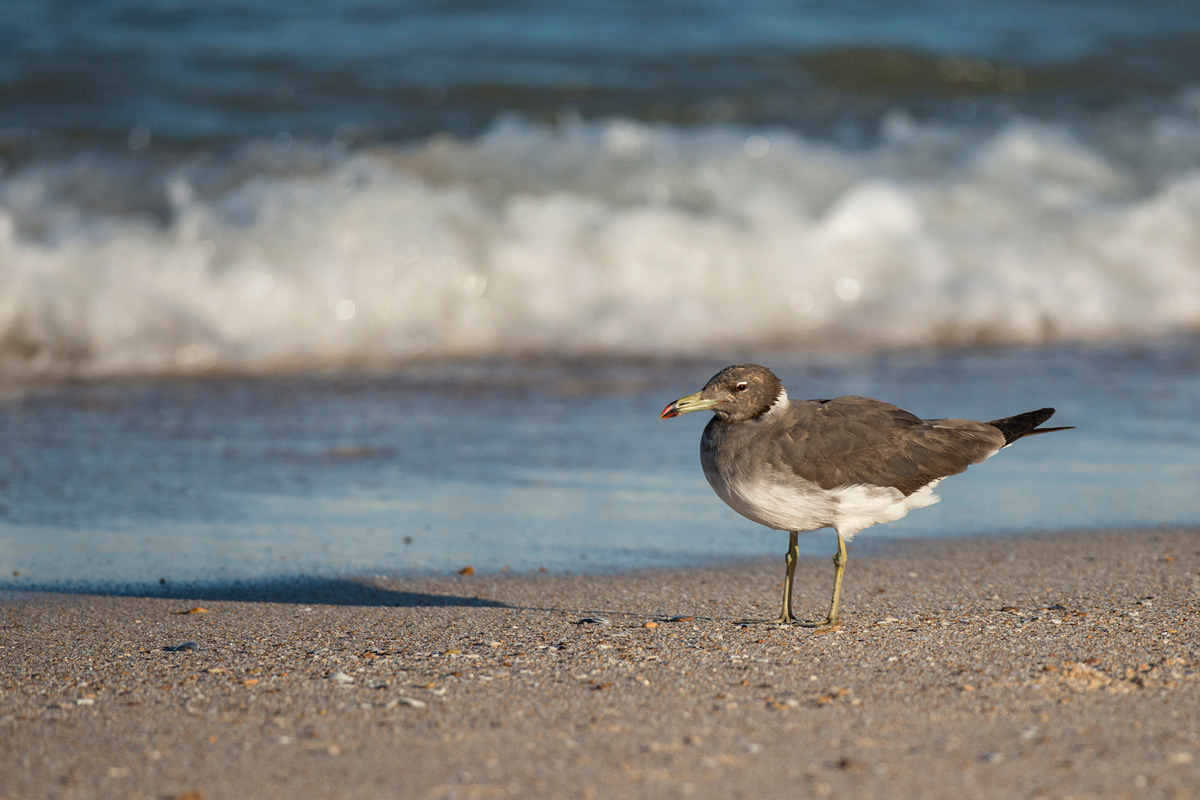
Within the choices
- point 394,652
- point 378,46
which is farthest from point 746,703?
point 378,46

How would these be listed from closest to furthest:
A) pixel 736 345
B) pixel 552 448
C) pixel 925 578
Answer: pixel 925 578 < pixel 552 448 < pixel 736 345

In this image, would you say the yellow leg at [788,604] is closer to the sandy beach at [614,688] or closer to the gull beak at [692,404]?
the sandy beach at [614,688]

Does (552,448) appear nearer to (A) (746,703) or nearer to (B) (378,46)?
(A) (746,703)

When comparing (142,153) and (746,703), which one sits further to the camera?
(142,153)

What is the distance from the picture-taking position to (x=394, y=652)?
160 inches

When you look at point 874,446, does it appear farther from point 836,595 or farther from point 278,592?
point 278,592

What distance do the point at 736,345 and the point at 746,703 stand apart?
671cm

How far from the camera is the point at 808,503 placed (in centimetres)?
437

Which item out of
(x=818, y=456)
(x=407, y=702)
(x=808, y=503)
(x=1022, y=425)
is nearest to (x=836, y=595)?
(x=808, y=503)

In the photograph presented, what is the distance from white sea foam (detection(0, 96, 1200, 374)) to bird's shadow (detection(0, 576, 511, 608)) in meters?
4.47

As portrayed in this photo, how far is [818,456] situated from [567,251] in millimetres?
6416

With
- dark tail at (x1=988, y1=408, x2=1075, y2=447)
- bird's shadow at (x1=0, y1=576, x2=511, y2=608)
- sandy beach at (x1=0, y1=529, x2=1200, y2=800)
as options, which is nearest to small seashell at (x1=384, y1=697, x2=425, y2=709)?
sandy beach at (x1=0, y1=529, x2=1200, y2=800)

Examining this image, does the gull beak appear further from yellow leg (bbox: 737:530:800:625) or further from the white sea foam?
the white sea foam

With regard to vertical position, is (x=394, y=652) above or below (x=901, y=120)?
below
